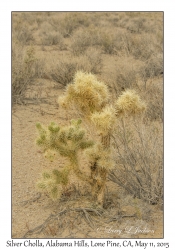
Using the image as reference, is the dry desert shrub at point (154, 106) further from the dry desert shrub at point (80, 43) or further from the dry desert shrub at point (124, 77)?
the dry desert shrub at point (80, 43)

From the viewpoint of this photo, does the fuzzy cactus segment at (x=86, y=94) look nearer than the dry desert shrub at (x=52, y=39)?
Yes

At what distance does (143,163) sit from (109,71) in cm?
524

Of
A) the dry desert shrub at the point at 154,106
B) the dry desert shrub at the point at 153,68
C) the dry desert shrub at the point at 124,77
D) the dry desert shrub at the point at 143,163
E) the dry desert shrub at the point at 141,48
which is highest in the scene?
the dry desert shrub at the point at 141,48

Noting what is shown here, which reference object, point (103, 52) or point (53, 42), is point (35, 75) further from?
point (53, 42)

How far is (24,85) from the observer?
7.18 metres

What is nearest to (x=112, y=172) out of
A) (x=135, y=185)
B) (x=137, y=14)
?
(x=135, y=185)

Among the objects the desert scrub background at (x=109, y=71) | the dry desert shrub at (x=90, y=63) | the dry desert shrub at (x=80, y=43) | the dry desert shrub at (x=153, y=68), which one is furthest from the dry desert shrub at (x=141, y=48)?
the dry desert shrub at (x=80, y=43)

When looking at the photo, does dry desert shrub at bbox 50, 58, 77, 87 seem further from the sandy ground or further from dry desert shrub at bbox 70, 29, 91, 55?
the sandy ground

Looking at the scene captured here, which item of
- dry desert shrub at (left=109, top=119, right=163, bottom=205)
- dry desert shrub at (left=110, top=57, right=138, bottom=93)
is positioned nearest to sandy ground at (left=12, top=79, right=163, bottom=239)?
dry desert shrub at (left=109, top=119, right=163, bottom=205)

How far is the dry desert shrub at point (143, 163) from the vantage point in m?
3.91

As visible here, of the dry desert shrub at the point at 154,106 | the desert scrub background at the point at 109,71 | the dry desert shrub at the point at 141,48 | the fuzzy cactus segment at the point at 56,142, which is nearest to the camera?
the fuzzy cactus segment at the point at 56,142

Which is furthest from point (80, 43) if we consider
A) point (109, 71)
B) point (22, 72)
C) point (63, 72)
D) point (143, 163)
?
point (143, 163)

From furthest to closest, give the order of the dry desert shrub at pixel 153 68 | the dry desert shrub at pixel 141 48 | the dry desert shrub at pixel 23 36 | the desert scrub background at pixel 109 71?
1. the dry desert shrub at pixel 23 36
2. the dry desert shrub at pixel 141 48
3. the dry desert shrub at pixel 153 68
4. the desert scrub background at pixel 109 71

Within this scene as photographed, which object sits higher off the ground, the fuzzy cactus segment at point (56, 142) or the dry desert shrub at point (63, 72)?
the dry desert shrub at point (63, 72)
